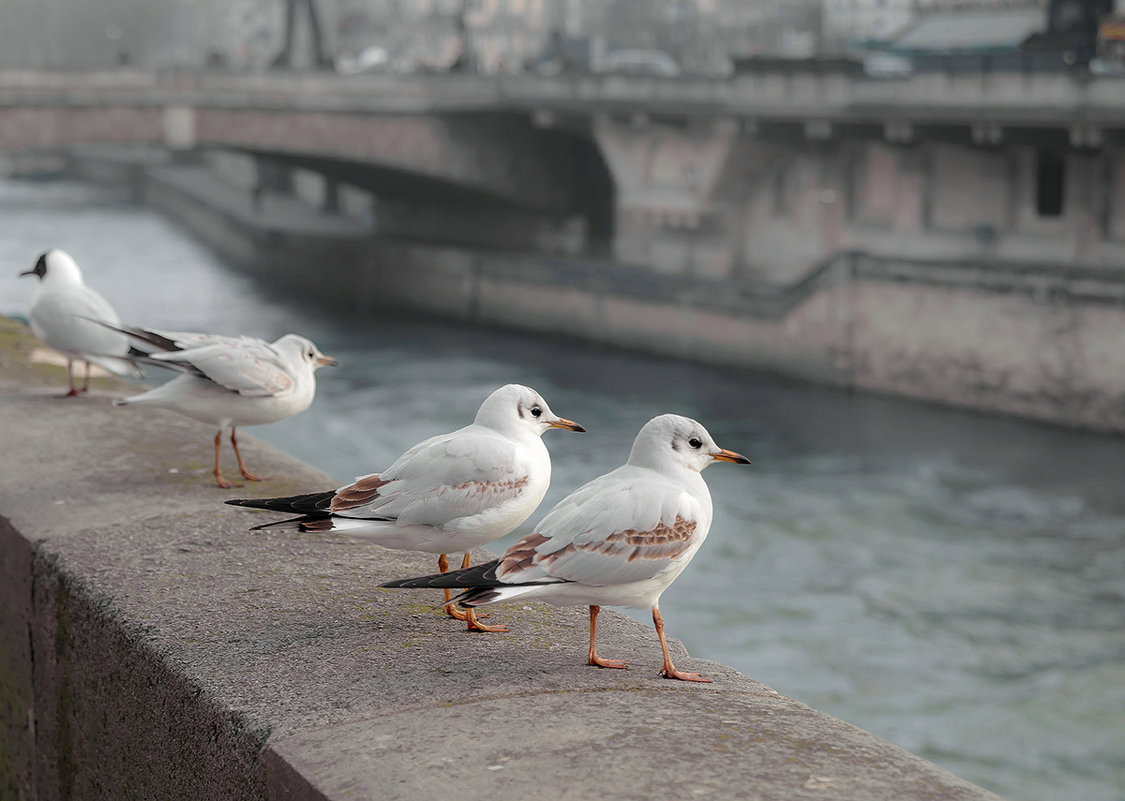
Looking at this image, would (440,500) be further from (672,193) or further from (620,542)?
(672,193)

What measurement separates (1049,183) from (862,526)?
34.1 feet

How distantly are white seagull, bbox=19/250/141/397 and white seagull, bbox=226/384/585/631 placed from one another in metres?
3.02

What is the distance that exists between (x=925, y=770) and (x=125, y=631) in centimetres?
204

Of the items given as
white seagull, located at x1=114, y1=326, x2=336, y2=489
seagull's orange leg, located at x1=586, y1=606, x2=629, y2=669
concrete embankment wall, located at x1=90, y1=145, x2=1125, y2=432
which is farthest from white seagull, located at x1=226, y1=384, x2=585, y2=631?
concrete embankment wall, located at x1=90, y1=145, x2=1125, y2=432

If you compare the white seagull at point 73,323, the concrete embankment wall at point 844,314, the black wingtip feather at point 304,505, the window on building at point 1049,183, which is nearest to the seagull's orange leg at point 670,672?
the black wingtip feather at point 304,505

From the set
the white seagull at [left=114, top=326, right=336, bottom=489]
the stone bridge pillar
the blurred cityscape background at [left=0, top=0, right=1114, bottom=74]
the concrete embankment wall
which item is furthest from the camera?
the blurred cityscape background at [left=0, top=0, right=1114, bottom=74]

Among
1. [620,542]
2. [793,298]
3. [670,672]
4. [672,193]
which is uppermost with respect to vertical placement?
[620,542]

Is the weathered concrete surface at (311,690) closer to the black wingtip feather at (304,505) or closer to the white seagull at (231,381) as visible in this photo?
the black wingtip feather at (304,505)

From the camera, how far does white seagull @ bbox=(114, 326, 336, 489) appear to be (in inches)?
214

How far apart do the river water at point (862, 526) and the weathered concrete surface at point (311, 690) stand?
1.77 metres

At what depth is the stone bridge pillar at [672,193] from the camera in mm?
32781

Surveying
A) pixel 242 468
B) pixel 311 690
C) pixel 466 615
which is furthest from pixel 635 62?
pixel 311 690

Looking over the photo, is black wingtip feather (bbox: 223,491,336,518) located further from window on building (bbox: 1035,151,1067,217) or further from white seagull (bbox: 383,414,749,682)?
window on building (bbox: 1035,151,1067,217)

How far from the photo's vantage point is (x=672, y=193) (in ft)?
111
